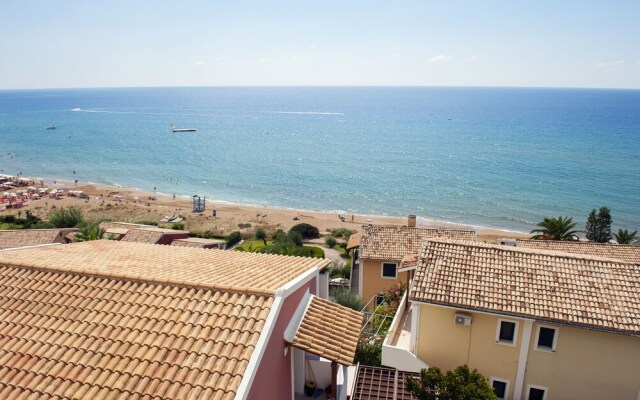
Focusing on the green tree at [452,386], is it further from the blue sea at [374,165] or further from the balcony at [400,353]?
the blue sea at [374,165]

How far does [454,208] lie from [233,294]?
190ft

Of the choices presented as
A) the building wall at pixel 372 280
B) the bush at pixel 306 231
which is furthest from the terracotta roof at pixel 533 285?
the bush at pixel 306 231

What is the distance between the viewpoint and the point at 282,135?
135625 mm

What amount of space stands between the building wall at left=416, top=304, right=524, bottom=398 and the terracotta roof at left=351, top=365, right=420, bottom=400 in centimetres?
246

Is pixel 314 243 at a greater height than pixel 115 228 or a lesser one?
lesser

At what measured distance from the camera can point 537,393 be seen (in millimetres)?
13695

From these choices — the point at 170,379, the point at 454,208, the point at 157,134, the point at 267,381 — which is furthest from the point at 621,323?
the point at 157,134

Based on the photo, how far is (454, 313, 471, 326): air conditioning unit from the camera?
13.5m

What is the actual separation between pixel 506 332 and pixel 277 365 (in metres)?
8.58

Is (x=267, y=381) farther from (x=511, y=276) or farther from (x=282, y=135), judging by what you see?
(x=282, y=135)

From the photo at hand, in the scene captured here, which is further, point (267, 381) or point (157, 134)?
point (157, 134)

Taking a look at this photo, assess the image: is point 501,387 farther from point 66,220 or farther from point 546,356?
point 66,220

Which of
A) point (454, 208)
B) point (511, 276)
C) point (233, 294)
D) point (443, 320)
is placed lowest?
point (454, 208)

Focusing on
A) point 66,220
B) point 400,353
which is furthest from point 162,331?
point 66,220
